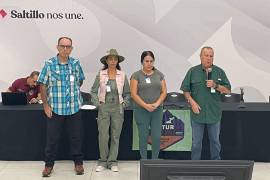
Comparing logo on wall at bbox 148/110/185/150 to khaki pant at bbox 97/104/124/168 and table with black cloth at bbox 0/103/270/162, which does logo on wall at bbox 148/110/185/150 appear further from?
khaki pant at bbox 97/104/124/168

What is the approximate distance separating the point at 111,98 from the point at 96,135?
68 centimetres

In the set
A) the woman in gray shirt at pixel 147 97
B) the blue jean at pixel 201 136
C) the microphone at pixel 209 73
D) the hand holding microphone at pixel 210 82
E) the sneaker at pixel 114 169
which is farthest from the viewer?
the sneaker at pixel 114 169

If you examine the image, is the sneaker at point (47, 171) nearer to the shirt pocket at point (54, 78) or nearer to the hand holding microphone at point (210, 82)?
the shirt pocket at point (54, 78)

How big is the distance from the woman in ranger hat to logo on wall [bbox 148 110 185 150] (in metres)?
0.53

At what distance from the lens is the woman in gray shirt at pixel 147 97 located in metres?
4.42

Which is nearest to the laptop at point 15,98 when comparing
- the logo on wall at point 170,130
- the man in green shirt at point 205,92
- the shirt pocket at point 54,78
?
the shirt pocket at point 54,78

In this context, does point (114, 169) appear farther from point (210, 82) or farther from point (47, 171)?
point (210, 82)

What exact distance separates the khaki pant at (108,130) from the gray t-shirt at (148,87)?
14.5 inches

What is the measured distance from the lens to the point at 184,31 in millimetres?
6512

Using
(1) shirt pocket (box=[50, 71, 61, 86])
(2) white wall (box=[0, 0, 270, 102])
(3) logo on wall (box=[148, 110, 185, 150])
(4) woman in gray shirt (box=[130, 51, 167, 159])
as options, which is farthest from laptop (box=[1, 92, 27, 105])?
(3) logo on wall (box=[148, 110, 185, 150])

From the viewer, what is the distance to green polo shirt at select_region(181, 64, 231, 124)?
13.7ft

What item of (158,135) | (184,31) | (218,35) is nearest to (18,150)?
(158,135)

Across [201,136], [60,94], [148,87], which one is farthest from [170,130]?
[60,94]

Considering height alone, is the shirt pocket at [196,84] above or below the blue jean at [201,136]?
above
